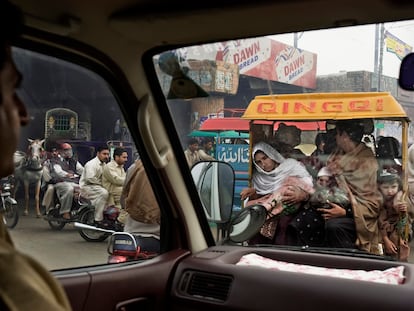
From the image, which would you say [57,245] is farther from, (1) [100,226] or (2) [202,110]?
(2) [202,110]

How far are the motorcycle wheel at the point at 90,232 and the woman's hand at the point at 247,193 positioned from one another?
0.86 metres

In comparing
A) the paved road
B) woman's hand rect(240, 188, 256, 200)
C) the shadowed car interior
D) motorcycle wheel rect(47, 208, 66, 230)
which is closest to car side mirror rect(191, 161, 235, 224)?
the shadowed car interior

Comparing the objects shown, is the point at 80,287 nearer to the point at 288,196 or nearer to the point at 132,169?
the point at 132,169

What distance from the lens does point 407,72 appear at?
2.18 m

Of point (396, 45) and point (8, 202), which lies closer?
point (8, 202)

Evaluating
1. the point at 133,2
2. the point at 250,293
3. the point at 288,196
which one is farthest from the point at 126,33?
the point at 288,196

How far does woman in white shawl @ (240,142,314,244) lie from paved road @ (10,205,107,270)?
1012 millimetres

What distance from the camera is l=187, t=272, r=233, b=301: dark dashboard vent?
2512mm

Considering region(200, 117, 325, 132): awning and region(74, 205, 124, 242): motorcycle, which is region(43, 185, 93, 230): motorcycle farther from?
region(200, 117, 325, 132): awning

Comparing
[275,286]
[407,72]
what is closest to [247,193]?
[275,286]

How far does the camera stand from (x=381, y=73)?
3027mm

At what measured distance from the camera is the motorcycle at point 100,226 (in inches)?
108

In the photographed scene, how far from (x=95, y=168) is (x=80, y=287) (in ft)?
2.40

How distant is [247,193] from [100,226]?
96cm
